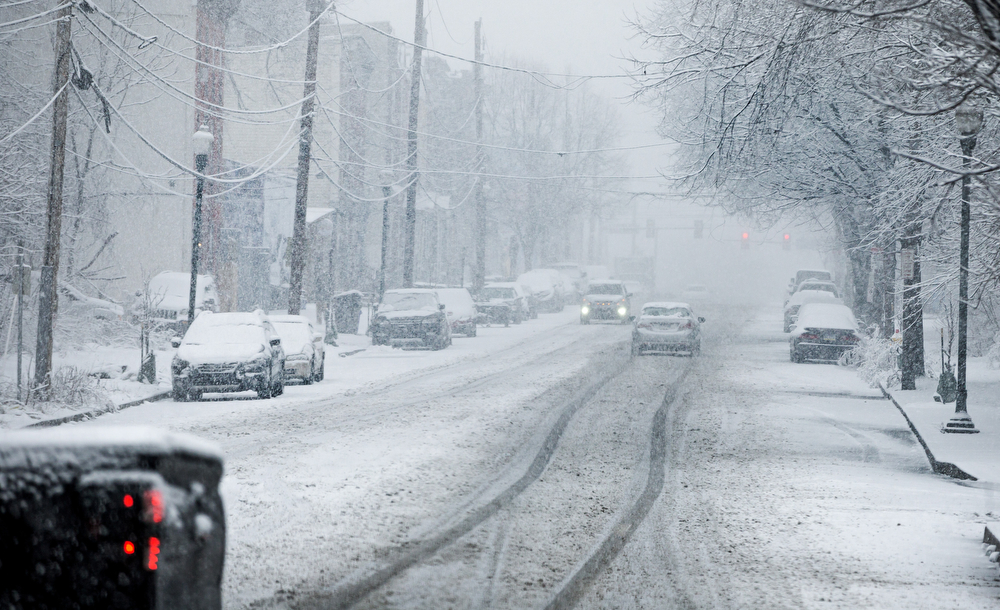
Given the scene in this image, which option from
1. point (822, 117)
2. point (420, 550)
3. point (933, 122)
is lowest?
point (420, 550)

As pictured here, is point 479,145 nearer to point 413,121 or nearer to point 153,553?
point 413,121

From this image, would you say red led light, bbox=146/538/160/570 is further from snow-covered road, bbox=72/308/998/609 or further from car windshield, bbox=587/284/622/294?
car windshield, bbox=587/284/622/294

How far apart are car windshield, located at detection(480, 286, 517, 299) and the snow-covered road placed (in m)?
24.4

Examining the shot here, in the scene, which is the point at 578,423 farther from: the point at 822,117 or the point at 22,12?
the point at 22,12

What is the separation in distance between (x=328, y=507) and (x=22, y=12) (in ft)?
88.4

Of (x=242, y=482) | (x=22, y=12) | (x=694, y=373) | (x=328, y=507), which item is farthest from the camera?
(x=22, y=12)

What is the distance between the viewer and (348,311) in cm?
3469

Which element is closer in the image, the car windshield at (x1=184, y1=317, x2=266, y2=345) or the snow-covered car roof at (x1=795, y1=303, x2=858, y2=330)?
the car windshield at (x1=184, y1=317, x2=266, y2=345)

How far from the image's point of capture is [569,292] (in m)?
61.6

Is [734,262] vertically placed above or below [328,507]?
above

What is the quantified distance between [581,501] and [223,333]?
1095 cm

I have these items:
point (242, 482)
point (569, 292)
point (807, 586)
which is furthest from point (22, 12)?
point (569, 292)

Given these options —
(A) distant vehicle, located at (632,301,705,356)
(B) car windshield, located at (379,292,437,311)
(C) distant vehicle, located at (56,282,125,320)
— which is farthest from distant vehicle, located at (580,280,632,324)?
(C) distant vehicle, located at (56,282,125,320)

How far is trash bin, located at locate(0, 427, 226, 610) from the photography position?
3.33 meters
